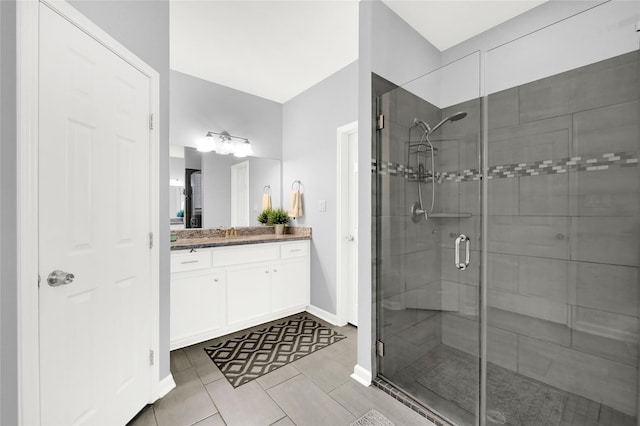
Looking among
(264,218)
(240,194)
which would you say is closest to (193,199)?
(240,194)

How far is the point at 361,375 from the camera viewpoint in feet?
6.31

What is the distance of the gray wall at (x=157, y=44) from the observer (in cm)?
144

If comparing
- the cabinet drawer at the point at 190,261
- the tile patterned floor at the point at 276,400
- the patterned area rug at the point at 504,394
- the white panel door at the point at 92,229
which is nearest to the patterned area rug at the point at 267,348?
the tile patterned floor at the point at 276,400

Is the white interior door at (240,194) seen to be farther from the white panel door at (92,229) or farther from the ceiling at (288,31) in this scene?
the white panel door at (92,229)

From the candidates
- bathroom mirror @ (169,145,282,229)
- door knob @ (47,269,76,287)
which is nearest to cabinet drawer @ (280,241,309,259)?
bathroom mirror @ (169,145,282,229)

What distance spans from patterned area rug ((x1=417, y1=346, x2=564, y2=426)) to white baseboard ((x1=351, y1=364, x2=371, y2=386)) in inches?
14.2

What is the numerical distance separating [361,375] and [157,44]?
102 inches

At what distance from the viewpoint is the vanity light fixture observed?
3.00m

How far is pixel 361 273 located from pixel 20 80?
1968 mm

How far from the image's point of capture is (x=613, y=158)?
4.10 ft

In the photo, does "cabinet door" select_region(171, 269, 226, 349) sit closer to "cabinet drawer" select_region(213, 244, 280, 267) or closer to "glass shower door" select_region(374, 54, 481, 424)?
"cabinet drawer" select_region(213, 244, 280, 267)

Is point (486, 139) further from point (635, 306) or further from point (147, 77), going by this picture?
point (147, 77)

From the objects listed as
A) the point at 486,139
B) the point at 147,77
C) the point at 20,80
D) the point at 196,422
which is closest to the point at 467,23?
the point at 486,139

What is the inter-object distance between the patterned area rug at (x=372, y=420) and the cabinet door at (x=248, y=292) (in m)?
1.53
